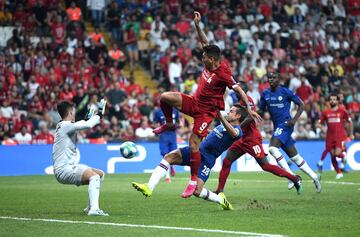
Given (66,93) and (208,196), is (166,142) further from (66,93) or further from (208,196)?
(208,196)

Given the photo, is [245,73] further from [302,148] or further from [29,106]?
[29,106]

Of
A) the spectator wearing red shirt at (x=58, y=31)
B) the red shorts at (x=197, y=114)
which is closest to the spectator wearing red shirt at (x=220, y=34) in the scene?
the spectator wearing red shirt at (x=58, y=31)

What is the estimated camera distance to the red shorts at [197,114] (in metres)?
14.4

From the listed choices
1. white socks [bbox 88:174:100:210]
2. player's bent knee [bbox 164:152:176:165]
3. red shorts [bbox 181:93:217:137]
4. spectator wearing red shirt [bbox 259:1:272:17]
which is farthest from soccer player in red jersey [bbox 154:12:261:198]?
spectator wearing red shirt [bbox 259:1:272:17]

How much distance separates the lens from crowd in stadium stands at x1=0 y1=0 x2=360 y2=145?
29.3 metres

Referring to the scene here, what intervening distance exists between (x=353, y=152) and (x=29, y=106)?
11.5 meters

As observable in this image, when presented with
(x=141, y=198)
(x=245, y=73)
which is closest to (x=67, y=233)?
(x=141, y=198)

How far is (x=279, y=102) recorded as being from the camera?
1972 cm

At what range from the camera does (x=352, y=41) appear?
37.8 metres

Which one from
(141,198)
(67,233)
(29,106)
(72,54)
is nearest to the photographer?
(67,233)

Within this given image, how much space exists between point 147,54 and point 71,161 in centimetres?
2062

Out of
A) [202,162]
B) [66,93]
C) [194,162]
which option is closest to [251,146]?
[202,162]

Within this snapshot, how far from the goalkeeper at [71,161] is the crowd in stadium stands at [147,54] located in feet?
47.4

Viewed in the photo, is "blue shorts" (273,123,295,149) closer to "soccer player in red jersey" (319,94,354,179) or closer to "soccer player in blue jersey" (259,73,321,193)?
"soccer player in blue jersey" (259,73,321,193)
